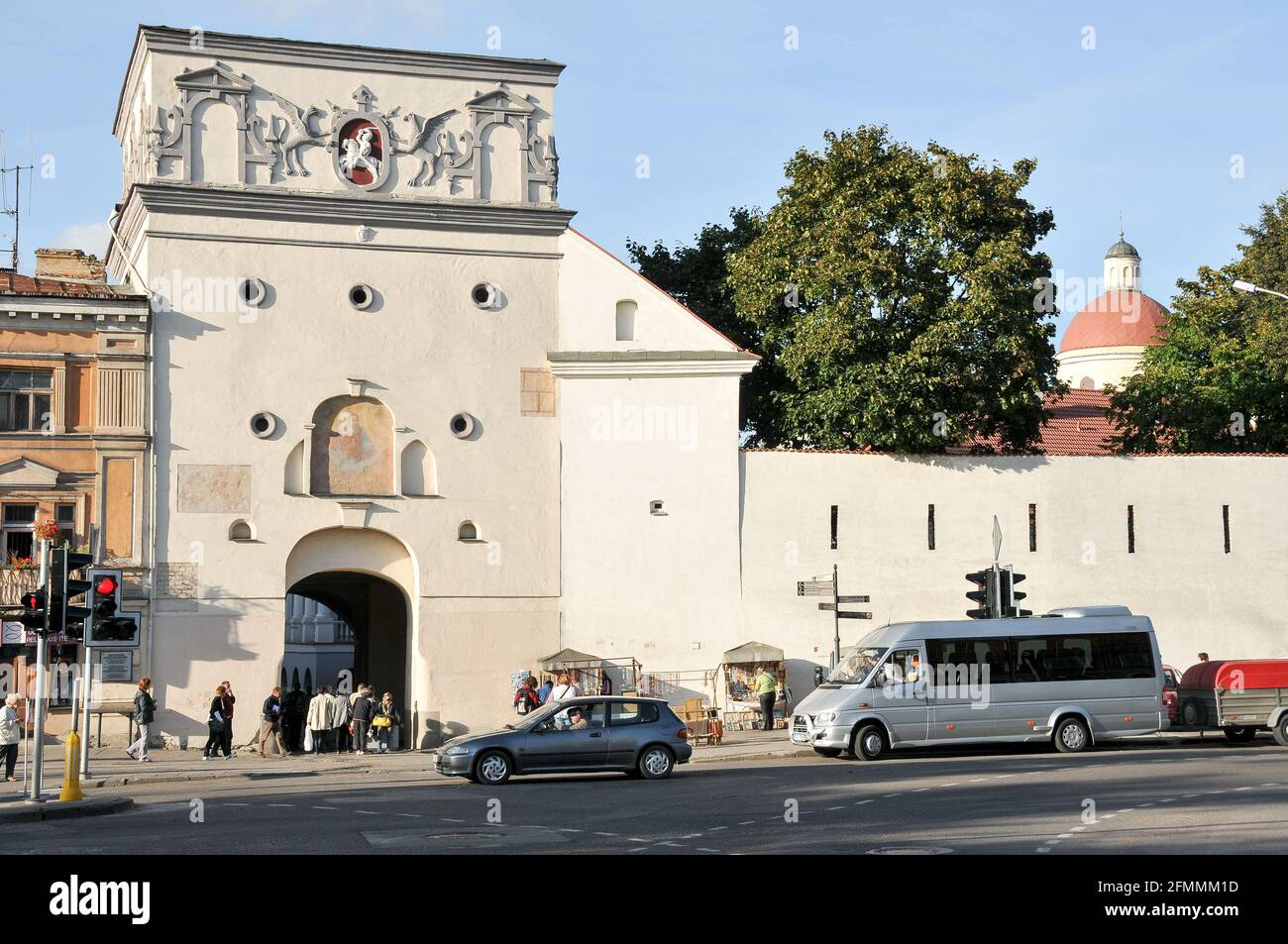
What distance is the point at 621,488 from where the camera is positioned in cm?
3772

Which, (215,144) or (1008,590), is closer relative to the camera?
(1008,590)

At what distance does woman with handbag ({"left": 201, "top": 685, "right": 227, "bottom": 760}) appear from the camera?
107 feet

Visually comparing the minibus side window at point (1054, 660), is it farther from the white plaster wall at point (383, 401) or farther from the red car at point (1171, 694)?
the white plaster wall at point (383, 401)

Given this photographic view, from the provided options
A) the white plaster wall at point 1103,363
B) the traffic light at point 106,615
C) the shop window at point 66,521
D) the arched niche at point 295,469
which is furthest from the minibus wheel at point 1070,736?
the white plaster wall at point 1103,363

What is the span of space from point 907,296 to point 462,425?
37.6ft

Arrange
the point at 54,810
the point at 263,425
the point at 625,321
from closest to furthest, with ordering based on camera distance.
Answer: the point at 54,810, the point at 263,425, the point at 625,321

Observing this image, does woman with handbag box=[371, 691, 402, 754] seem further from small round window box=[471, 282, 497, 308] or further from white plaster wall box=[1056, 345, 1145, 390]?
white plaster wall box=[1056, 345, 1145, 390]

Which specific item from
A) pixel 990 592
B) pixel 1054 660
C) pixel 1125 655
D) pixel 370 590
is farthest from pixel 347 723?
pixel 1125 655

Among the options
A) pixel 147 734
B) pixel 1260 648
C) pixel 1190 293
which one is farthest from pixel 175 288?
pixel 1190 293

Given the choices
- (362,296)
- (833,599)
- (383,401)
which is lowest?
(833,599)

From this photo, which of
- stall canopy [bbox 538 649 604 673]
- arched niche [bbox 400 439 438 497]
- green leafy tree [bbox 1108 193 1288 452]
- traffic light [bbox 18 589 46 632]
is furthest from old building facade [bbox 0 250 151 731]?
green leafy tree [bbox 1108 193 1288 452]

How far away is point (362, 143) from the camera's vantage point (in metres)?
36.9

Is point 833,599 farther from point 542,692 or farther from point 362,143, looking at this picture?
point 362,143
